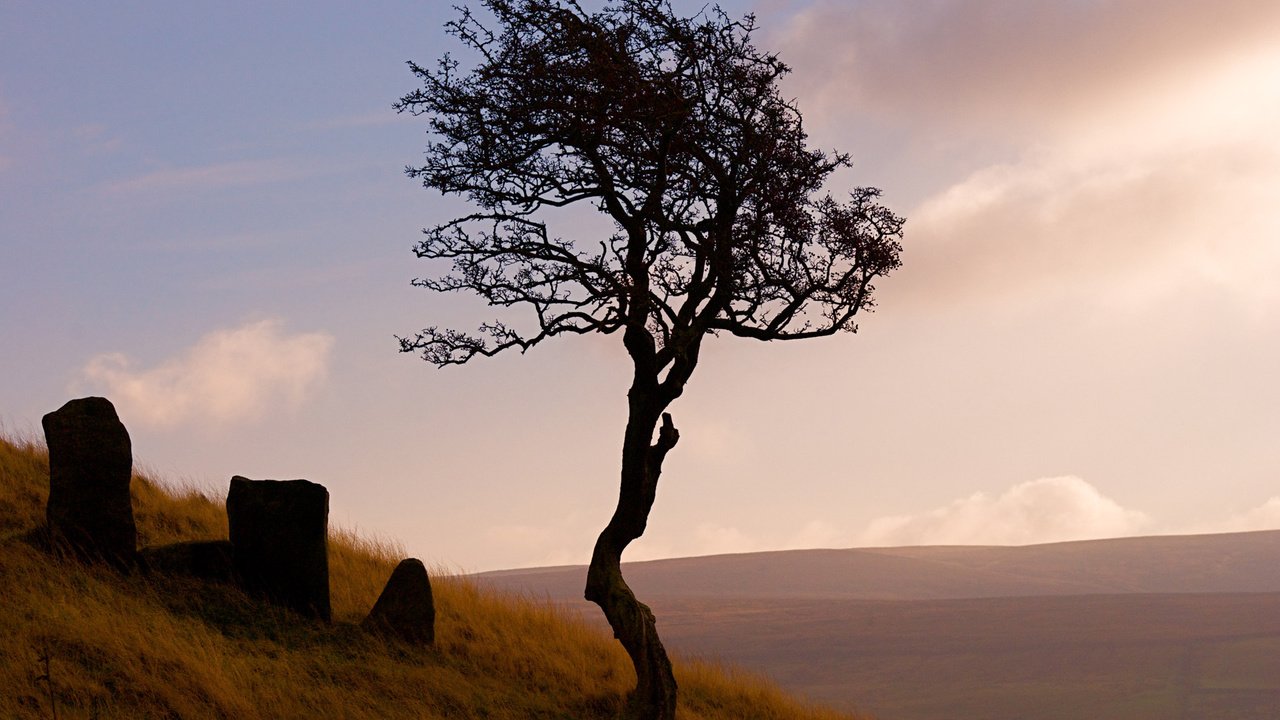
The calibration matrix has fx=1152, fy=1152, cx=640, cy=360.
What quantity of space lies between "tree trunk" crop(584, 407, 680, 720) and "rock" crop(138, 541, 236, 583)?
553 centimetres

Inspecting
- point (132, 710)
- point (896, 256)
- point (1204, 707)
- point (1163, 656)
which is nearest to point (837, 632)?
point (1163, 656)

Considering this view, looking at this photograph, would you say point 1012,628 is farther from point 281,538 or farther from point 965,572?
point 965,572

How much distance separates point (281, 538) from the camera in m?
17.4

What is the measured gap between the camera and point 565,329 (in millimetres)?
17547

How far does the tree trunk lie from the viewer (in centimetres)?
1717

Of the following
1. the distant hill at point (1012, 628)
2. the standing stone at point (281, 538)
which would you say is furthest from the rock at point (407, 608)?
the distant hill at point (1012, 628)

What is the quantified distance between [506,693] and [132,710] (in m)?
5.94

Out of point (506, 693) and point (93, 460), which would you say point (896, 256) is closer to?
point (506, 693)

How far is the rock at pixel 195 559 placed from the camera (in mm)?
17297

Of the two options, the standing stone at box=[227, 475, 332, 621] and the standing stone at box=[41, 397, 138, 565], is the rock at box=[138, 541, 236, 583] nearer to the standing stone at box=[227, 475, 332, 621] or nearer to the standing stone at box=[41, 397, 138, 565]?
the standing stone at box=[227, 475, 332, 621]

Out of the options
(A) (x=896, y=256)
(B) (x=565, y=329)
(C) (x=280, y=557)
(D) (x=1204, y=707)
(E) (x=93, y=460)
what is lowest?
(D) (x=1204, y=707)

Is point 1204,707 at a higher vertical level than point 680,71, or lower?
lower

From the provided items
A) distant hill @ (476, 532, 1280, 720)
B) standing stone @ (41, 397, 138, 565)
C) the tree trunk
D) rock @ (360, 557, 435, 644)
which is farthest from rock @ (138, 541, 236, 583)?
distant hill @ (476, 532, 1280, 720)

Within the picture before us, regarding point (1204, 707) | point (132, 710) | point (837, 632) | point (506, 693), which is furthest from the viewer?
point (837, 632)
